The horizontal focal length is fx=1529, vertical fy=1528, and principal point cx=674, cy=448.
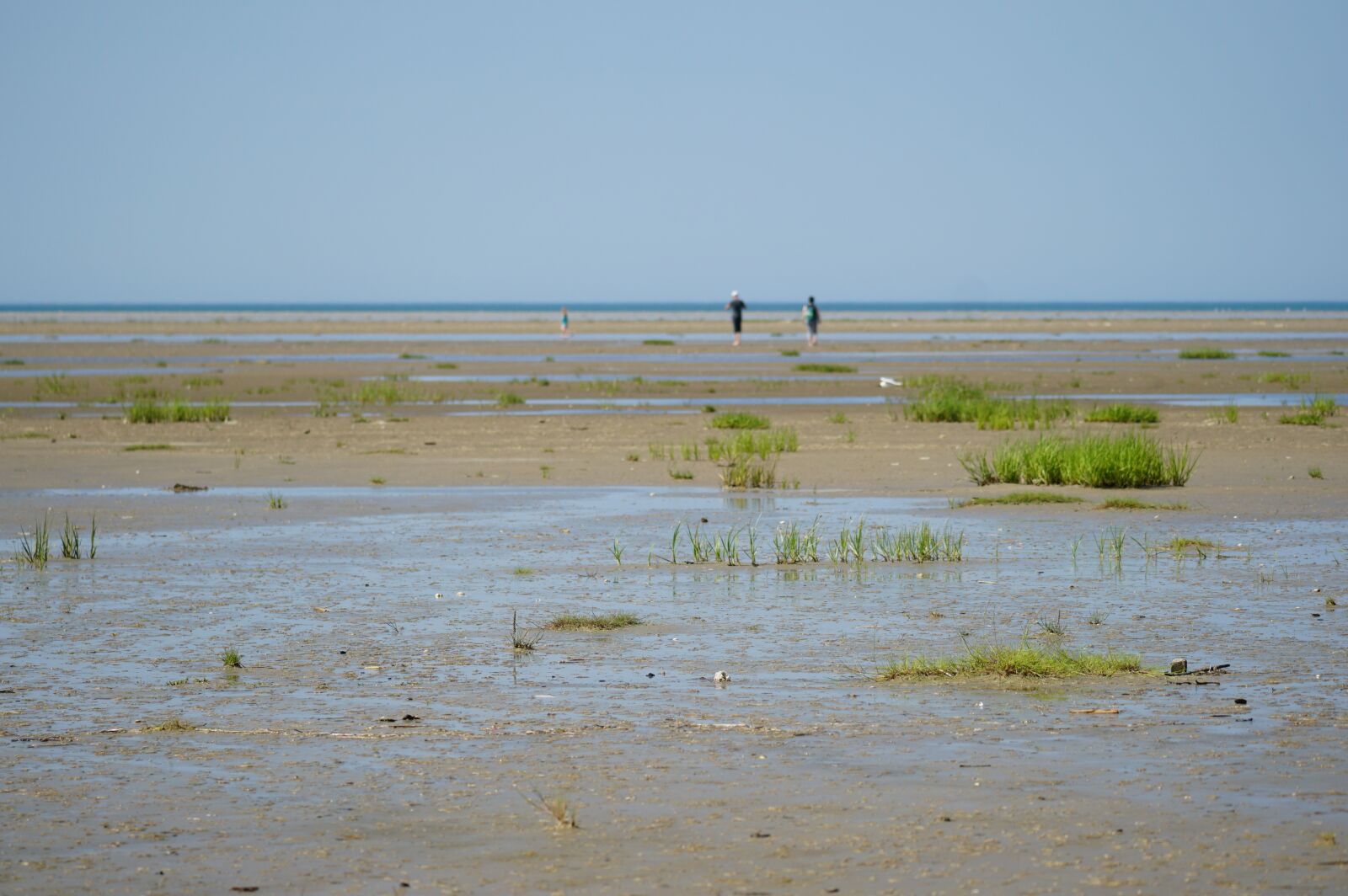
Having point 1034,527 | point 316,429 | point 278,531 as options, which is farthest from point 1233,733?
point 316,429

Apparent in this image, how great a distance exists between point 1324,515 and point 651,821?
11138mm

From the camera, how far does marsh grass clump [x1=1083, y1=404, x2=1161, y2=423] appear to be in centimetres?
2558

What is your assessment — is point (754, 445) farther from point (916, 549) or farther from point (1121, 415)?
point (916, 549)

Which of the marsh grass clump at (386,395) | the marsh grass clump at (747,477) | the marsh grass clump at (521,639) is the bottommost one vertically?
the marsh grass clump at (521,639)

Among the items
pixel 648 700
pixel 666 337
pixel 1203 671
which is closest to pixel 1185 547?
pixel 1203 671

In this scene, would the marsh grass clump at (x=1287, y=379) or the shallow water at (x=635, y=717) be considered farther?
the marsh grass clump at (x=1287, y=379)

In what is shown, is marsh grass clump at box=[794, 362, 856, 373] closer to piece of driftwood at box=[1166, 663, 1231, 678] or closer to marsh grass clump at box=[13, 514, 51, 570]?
marsh grass clump at box=[13, 514, 51, 570]

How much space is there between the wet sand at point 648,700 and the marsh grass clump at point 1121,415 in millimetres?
6683

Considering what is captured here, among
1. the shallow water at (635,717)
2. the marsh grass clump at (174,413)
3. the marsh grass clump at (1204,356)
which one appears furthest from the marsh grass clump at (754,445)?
the marsh grass clump at (1204,356)

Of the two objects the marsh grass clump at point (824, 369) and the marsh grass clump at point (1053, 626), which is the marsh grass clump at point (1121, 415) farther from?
the marsh grass clump at point (1053, 626)

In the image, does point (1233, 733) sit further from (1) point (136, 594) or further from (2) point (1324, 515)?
(2) point (1324, 515)

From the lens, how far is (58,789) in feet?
20.6

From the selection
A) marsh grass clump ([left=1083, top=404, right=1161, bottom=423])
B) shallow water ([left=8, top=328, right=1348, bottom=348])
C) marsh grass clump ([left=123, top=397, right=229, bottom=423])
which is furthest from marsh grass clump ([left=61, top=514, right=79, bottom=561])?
shallow water ([left=8, top=328, right=1348, bottom=348])

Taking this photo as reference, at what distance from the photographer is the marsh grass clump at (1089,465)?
16984 mm
